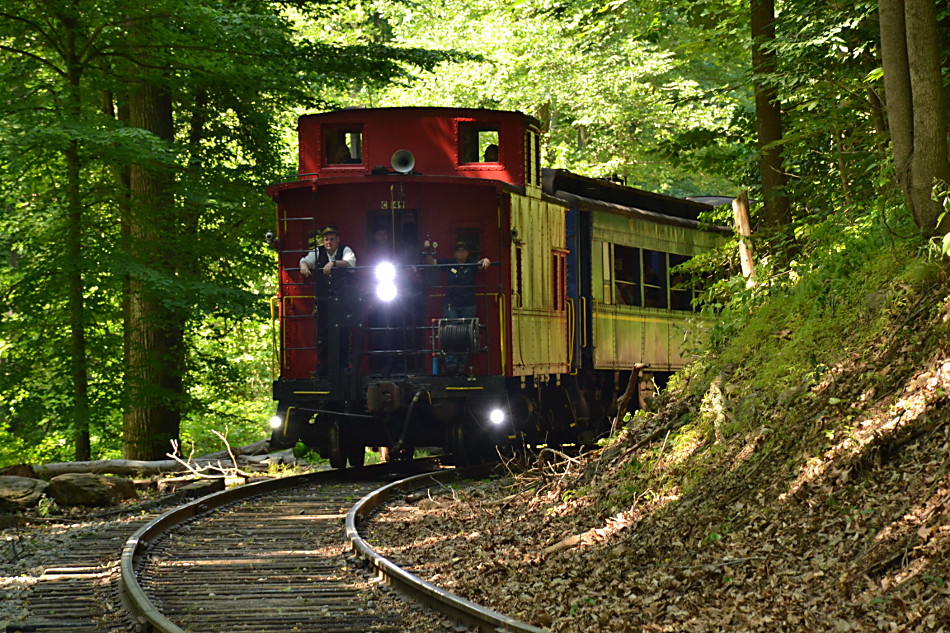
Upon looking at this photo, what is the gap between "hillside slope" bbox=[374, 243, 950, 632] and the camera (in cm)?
628

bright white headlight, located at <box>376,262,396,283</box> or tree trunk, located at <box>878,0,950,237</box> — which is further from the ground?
tree trunk, located at <box>878,0,950,237</box>

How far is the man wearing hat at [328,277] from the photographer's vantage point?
14.9 metres

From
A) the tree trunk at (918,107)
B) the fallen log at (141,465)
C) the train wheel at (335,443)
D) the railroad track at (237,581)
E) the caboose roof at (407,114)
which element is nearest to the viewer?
the railroad track at (237,581)

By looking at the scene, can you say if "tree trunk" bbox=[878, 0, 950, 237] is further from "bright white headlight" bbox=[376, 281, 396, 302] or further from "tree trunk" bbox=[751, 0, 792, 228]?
"bright white headlight" bbox=[376, 281, 396, 302]

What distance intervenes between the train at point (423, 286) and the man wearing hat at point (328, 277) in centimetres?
2

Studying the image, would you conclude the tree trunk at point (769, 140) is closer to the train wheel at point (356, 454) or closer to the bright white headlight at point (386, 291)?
the bright white headlight at point (386, 291)

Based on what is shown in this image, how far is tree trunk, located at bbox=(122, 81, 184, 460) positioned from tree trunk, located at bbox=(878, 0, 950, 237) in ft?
35.7

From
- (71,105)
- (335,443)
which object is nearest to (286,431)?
(335,443)

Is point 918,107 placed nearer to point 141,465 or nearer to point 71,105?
point 141,465

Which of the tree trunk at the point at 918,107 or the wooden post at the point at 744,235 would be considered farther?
the wooden post at the point at 744,235

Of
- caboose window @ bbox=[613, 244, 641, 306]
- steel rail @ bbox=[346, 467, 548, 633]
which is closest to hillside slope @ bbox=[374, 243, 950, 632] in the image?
steel rail @ bbox=[346, 467, 548, 633]

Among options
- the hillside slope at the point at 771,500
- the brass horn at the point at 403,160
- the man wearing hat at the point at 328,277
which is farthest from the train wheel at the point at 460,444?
the hillside slope at the point at 771,500

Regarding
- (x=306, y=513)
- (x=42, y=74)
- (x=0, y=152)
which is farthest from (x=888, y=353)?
(x=42, y=74)

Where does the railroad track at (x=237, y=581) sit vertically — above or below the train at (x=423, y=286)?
below
